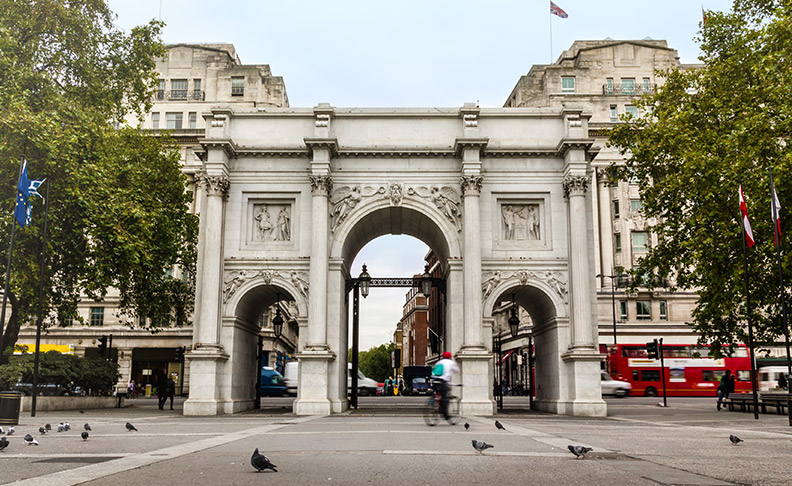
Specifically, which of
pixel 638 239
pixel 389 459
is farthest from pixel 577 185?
pixel 638 239

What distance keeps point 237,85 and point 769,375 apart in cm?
4821

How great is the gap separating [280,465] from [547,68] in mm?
63444

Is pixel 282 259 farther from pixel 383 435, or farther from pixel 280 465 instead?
pixel 280 465

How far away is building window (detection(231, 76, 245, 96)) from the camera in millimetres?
64812

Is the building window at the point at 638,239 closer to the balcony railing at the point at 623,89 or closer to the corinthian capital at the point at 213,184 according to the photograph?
the balcony railing at the point at 623,89

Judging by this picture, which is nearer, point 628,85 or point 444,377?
point 444,377

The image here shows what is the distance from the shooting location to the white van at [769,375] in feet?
159

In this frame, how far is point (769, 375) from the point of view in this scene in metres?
49.1

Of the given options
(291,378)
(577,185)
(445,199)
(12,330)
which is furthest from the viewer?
(291,378)

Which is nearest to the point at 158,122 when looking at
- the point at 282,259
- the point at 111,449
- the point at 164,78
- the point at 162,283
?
the point at 164,78

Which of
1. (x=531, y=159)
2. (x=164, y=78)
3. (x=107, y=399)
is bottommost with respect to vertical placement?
(x=107, y=399)

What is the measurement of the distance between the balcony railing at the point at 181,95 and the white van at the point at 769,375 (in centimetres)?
4963

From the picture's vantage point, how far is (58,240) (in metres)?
29.0

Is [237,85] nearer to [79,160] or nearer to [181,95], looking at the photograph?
[181,95]
